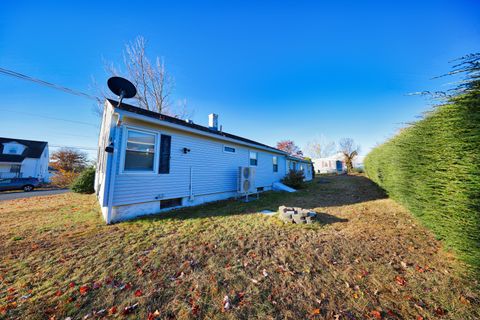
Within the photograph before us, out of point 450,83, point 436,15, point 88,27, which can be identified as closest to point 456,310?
point 450,83

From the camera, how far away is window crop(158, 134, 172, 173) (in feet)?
19.0

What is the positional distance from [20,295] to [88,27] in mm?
9753

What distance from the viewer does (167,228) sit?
443 cm

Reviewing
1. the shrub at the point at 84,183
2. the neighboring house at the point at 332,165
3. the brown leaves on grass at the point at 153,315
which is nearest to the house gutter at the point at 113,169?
the brown leaves on grass at the point at 153,315

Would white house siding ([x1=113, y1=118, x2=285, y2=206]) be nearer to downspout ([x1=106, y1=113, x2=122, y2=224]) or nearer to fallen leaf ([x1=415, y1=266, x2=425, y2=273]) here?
downspout ([x1=106, y1=113, x2=122, y2=224])

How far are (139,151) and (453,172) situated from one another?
7332 mm

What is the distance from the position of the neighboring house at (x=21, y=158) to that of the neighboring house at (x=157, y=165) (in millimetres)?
23426

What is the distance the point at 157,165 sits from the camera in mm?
5637

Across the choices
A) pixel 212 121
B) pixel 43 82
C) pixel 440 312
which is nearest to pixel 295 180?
pixel 212 121

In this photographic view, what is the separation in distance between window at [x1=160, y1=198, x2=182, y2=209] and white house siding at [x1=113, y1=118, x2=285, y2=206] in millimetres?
391

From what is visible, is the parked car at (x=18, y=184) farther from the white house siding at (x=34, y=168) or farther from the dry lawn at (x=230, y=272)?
the dry lawn at (x=230, y=272)

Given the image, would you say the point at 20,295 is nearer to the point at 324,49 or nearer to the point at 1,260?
the point at 1,260

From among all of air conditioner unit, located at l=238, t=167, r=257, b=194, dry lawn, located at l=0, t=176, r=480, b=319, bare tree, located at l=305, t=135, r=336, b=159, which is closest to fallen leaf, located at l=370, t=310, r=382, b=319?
dry lawn, located at l=0, t=176, r=480, b=319

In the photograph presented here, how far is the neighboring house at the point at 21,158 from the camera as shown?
18.5 metres
